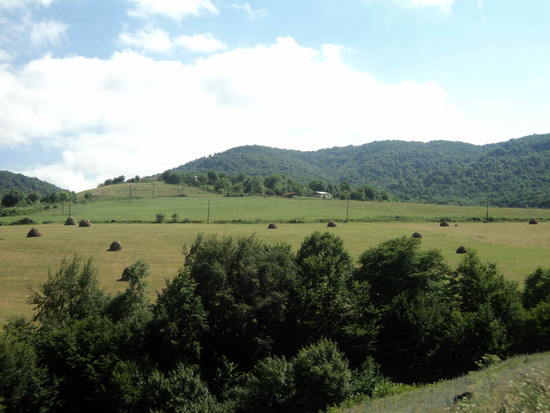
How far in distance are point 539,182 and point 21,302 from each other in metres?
189

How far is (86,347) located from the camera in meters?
17.8

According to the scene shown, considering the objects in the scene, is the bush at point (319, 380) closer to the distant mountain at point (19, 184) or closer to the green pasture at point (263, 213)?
the green pasture at point (263, 213)

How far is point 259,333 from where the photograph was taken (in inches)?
856

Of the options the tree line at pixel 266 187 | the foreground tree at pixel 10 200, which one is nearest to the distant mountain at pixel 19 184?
the tree line at pixel 266 187

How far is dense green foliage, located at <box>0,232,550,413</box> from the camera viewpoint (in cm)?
1639

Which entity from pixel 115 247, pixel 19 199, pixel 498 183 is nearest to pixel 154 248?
pixel 115 247

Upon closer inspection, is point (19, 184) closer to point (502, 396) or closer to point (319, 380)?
point (319, 380)

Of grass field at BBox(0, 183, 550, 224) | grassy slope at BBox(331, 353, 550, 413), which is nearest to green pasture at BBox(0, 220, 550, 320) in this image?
grass field at BBox(0, 183, 550, 224)

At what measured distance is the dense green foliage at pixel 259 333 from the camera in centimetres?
1639

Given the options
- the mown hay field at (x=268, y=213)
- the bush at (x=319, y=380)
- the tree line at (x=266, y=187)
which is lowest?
the bush at (x=319, y=380)

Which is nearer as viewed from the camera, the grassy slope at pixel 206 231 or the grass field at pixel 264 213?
the grassy slope at pixel 206 231

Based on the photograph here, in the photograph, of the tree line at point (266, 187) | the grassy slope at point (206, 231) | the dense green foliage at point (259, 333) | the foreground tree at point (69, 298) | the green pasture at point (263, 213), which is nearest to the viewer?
the dense green foliage at point (259, 333)

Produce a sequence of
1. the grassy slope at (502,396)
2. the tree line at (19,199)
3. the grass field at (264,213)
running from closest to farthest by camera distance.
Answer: the grassy slope at (502,396), the grass field at (264,213), the tree line at (19,199)

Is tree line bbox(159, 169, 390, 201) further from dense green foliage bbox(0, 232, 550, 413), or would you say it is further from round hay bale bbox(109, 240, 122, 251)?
dense green foliage bbox(0, 232, 550, 413)
